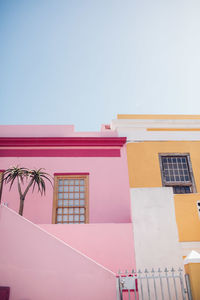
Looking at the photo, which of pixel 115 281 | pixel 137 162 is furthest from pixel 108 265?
pixel 137 162

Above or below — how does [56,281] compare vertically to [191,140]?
below

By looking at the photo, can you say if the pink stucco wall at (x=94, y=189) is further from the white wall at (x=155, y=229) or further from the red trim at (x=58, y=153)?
the white wall at (x=155, y=229)

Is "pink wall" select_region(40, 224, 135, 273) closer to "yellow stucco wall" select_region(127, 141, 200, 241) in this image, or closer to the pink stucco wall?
the pink stucco wall

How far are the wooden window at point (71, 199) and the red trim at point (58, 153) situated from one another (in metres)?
0.79

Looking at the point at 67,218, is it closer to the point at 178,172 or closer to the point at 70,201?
the point at 70,201

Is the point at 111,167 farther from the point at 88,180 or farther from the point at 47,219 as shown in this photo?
the point at 47,219

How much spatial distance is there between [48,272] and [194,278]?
2708mm

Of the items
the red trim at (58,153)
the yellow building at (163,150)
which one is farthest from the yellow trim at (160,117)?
the red trim at (58,153)

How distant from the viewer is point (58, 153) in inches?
373

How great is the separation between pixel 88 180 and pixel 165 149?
3039 millimetres

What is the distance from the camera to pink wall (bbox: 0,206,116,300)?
17.0ft

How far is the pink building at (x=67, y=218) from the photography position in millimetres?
5227

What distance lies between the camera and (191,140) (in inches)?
404

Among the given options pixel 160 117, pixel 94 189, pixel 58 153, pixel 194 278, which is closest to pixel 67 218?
pixel 94 189
